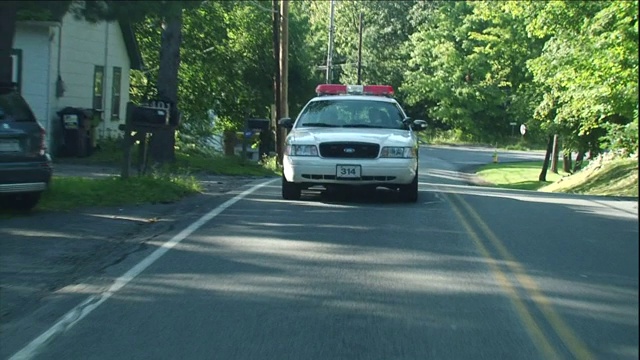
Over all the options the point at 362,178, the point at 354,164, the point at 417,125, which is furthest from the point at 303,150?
the point at 417,125

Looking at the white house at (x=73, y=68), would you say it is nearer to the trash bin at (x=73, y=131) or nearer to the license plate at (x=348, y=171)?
the trash bin at (x=73, y=131)

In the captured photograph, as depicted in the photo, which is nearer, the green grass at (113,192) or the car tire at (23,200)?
the car tire at (23,200)

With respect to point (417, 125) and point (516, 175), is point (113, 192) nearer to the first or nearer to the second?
point (417, 125)

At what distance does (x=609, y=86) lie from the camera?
25062mm

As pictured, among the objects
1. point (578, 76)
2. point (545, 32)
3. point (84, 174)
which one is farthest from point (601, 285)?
point (545, 32)

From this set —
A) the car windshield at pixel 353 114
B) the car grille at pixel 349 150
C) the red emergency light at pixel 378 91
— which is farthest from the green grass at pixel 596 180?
the car grille at pixel 349 150

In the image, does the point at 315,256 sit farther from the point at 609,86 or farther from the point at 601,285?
the point at 609,86

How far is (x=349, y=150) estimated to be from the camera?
13.2 m

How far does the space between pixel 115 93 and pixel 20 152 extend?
1815cm

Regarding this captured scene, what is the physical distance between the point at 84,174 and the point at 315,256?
1046 cm

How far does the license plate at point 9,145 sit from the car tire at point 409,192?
5822mm

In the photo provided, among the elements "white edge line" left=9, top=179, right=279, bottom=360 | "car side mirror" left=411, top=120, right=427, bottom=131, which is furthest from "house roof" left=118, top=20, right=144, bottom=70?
"white edge line" left=9, top=179, right=279, bottom=360

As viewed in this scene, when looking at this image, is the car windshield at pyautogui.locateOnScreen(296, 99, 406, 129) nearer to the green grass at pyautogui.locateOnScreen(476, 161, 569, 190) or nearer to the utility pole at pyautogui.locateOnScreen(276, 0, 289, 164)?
the utility pole at pyautogui.locateOnScreen(276, 0, 289, 164)

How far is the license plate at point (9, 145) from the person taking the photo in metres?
10.9
